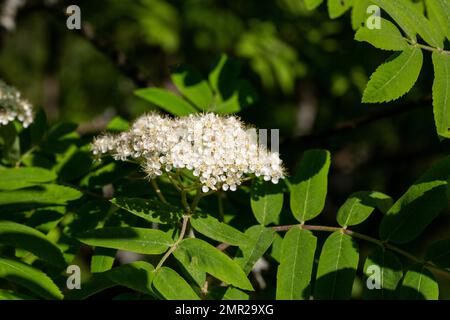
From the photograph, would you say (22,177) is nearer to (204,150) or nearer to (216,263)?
(204,150)

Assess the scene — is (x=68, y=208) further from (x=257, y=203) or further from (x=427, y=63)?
(x=427, y=63)

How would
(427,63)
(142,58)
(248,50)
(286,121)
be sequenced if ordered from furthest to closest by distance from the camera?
(142,58)
(286,121)
(248,50)
(427,63)

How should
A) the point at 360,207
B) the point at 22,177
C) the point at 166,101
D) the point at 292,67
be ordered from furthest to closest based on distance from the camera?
the point at 292,67
the point at 166,101
the point at 22,177
the point at 360,207

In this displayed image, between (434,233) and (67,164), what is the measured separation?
4185mm

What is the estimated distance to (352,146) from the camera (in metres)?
4.58

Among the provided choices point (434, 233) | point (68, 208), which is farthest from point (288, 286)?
point (434, 233)

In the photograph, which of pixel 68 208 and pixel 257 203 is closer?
pixel 257 203

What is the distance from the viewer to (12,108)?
2.20 meters

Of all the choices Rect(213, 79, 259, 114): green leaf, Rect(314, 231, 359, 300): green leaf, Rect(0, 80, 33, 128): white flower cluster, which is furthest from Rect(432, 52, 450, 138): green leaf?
Rect(0, 80, 33, 128): white flower cluster

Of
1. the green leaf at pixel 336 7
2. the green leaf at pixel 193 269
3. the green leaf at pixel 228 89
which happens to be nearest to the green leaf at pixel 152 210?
the green leaf at pixel 193 269

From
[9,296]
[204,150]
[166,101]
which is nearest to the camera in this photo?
[9,296]

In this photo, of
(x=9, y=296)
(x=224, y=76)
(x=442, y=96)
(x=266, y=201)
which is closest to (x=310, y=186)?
(x=266, y=201)

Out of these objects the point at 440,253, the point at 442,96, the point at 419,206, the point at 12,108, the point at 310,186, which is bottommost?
the point at 440,253

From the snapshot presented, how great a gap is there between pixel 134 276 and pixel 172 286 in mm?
111
